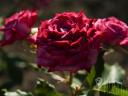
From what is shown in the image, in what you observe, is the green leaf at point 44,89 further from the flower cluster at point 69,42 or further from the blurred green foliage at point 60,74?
the flower cluster at point 69,42

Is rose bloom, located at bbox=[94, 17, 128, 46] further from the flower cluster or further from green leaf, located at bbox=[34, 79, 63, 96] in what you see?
green leaf, located at bbox=[34, 79, 63, 96]

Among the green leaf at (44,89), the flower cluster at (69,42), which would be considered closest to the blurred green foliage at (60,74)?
the green leaf at (44,89)

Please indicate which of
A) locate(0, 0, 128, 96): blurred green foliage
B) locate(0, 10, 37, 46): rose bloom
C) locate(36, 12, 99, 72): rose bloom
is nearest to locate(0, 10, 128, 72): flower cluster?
locate(36, 12, 99, 72): rose bloom

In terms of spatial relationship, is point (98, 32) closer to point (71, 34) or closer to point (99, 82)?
point (71, 34)

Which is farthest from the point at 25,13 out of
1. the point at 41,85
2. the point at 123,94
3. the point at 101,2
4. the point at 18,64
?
the point at 101,2

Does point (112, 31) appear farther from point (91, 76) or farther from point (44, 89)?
point (44, 89)

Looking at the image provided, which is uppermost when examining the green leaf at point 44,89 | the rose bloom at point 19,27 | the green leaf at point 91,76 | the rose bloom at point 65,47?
the rose bloom at point 19,27
